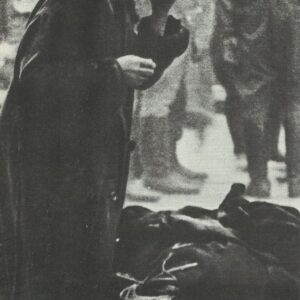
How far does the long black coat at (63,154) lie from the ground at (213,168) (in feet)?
0.99

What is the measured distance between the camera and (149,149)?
4895mm

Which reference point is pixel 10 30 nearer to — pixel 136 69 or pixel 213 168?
pixel 136 69

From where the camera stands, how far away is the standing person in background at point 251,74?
491 centimetres

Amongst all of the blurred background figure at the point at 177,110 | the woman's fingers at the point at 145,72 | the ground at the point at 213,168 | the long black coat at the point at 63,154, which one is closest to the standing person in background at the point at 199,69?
the blurred background figure at the point at 177,110

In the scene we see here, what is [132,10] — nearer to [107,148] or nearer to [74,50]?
[74,50]

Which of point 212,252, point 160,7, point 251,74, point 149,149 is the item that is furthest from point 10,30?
point 212,252

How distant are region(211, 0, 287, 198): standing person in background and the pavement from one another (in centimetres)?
8

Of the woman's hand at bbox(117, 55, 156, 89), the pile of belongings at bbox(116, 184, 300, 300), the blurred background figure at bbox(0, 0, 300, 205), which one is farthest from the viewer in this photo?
the blurred background figure at bbox(0, 0, 300, 205)

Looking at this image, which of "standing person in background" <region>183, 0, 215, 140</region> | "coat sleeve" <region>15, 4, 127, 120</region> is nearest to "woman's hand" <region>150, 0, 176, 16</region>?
"standing person in background" <region>183, 0, 215, 140</region>

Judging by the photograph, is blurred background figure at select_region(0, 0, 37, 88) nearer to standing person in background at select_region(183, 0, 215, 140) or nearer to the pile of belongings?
standing person in background at select_region(183, 0, 215, 140)

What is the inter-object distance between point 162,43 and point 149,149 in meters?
0.82

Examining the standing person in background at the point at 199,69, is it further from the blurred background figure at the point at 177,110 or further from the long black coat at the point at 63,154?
the long black coat at the point at 63,154

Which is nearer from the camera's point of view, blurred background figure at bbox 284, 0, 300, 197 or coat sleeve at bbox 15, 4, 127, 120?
coat sleeve at bbox 15, 4, 127, 120

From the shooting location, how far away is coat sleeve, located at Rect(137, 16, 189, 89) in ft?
16.0
